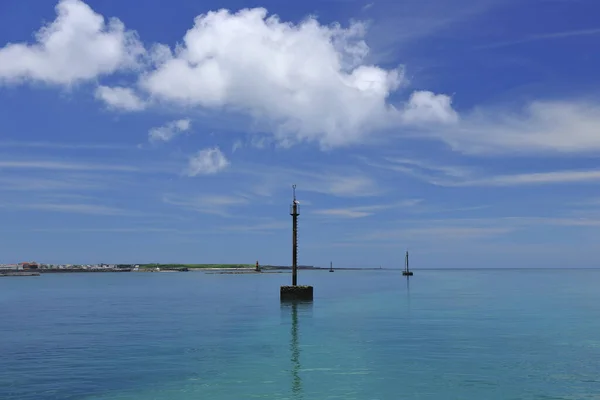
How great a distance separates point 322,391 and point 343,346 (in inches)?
516

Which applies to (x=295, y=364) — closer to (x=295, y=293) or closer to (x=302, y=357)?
(x=302, y=357)

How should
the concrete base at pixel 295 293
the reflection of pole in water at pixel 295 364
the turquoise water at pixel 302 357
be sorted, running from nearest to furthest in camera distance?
1. the reflection of pole in water at pixel 295 364
2. the turquoise water at pixel 302 357
3. the concrete base at pixel 295 293

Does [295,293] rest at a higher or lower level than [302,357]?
higher

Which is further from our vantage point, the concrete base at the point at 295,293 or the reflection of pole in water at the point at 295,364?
the concrete base at the point at 295,293

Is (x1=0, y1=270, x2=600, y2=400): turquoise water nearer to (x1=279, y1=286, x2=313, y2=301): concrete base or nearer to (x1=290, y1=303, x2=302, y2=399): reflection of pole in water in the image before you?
(x1=290, y1=303, x2=302, y2=399): reflection of pole in water

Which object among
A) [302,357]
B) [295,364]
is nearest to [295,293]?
[302,357]

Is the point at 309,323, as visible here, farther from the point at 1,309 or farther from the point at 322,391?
the point at 1,309

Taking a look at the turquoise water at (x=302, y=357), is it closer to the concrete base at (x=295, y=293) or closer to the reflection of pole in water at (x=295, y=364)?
the reflection of pole in water at (x=295, y=364)

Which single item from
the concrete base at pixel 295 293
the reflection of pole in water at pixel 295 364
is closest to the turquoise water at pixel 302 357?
the reflection of pole in water at pixel 295 364

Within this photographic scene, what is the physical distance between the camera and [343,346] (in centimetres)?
3703

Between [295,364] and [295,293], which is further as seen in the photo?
[295,293]

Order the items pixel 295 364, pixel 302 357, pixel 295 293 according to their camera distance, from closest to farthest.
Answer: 1. pixel 295 364
2. pixel 302 357
3. pixel 295 293

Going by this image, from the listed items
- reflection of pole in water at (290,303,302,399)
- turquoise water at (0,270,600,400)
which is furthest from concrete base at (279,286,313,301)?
reflection of pole in water at (290,303,302,399)

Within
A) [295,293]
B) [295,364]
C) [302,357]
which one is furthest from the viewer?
[295,293]
